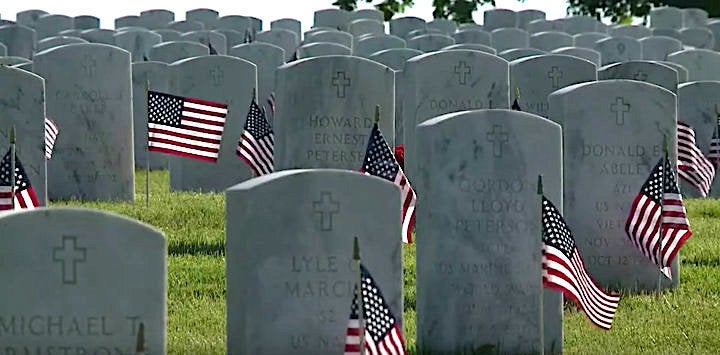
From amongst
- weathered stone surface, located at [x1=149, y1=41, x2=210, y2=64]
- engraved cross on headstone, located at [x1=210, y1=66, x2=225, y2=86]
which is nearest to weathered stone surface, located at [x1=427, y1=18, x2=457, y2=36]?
weathered stone surface, located at [x1=149, y1=41, x2=210, y2=64]

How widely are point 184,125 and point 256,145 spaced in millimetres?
642

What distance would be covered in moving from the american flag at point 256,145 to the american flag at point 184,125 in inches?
10.2

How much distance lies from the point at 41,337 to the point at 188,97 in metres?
9.28

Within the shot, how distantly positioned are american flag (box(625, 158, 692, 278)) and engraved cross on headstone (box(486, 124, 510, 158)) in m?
2.00

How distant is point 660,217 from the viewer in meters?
12.7

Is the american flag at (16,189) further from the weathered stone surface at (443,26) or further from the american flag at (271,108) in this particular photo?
the weathered stone surface at (443,26)

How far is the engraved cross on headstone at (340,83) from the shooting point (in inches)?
576

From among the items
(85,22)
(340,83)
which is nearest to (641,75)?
(340,83)

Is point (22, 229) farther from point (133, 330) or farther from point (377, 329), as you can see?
point (377, 329)

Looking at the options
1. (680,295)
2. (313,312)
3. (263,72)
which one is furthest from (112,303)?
(263,72)

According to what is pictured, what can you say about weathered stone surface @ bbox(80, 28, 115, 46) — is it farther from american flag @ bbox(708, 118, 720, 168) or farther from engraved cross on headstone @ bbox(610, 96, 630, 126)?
engraved cross on headstone @ bbox(610, 96, 630, 126)

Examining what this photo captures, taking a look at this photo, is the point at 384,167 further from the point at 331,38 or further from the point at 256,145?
the point at 331,38

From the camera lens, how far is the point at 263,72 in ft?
71.4

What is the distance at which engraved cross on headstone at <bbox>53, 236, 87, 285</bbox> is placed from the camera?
8422 millimetres
